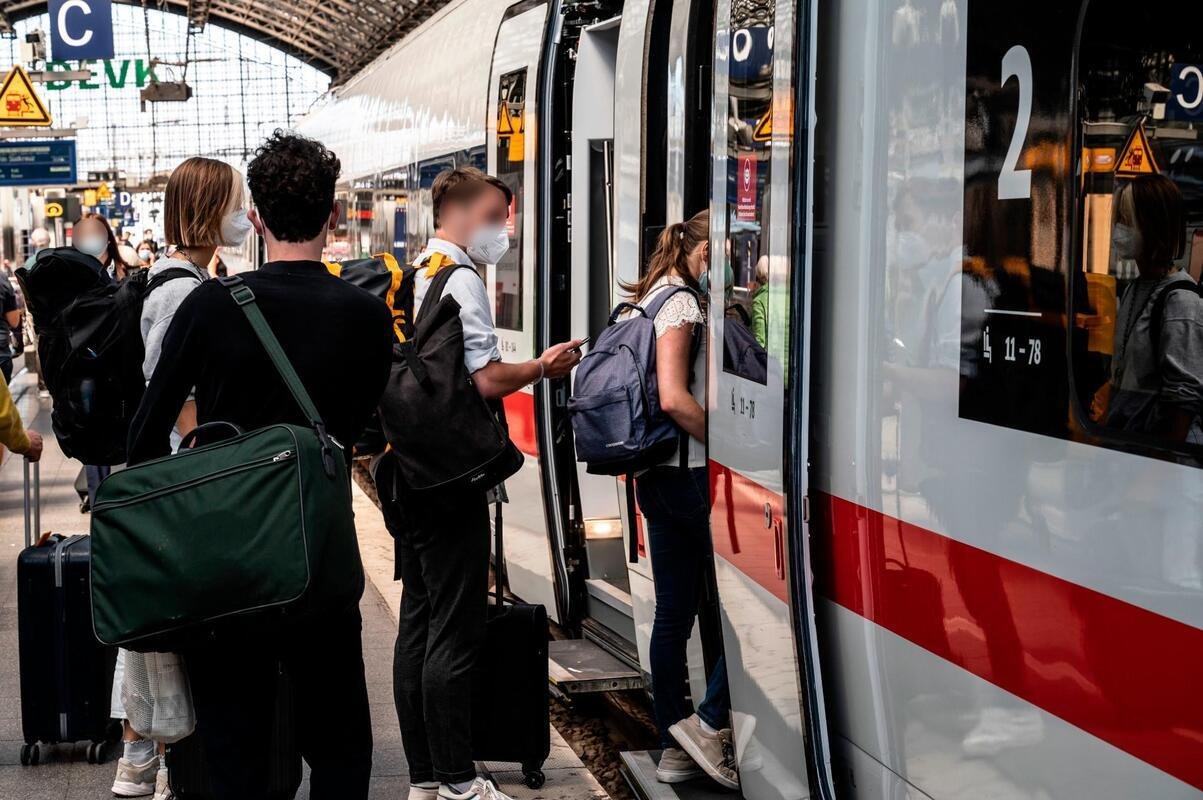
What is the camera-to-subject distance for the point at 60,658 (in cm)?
512

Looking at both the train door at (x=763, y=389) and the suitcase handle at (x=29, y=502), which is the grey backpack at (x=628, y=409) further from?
the suitcase handle at (x=29, y=502)

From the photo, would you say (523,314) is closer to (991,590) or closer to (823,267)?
(823,267)

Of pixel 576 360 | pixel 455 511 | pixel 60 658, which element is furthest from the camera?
pixel 60 658

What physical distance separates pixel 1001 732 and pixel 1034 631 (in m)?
0.23

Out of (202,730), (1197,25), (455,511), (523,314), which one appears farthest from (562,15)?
(1197,25)

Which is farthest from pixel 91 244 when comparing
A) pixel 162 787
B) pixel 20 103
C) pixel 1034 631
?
pixel 1034 631

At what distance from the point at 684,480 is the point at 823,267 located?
1329 millimetres

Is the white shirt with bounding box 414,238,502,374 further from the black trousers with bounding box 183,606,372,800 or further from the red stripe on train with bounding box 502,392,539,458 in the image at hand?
the red stripe on train with bounding box 502,392,539,458

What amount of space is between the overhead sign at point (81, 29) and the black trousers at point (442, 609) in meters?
15.0

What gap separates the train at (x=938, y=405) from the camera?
2.25 m

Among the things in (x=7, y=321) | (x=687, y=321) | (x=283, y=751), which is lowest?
(x=283, y=751)

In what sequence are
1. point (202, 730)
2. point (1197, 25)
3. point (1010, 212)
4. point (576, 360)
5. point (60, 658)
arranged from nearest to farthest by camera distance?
point (1197, 25), point (1010, 212), point (202, 730), point (576, 360), point (60, 658)

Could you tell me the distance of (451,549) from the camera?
4.38 metres

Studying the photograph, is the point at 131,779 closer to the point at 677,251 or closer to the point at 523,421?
the point at 677,251
